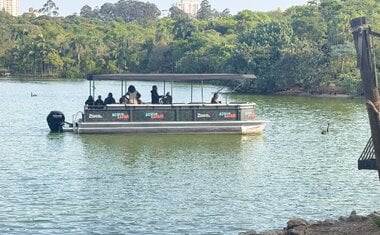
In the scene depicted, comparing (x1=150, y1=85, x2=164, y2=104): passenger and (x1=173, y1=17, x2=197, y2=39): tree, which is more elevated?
(x1=173, y1=17, x2=197, y2=39): tree

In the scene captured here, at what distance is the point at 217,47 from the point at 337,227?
86.6 metres

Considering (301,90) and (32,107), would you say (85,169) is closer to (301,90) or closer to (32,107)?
(32,107)

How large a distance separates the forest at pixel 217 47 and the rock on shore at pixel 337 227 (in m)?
48.8

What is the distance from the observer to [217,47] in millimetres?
100812

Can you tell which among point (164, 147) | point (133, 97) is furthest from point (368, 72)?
point (133, 97)

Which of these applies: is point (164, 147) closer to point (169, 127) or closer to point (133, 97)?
point (169, 127)

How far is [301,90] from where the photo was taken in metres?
71.9

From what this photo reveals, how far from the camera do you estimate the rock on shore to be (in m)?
13.9

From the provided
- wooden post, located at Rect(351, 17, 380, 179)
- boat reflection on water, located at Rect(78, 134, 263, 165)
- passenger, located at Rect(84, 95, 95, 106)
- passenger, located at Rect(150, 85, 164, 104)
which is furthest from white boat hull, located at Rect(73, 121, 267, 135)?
wooden post, located at Rect(351, 17, 380, 179)

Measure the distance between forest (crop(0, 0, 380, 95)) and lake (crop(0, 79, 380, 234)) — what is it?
114 feet

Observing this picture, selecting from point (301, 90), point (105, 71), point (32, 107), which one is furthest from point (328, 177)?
point (105, 71)

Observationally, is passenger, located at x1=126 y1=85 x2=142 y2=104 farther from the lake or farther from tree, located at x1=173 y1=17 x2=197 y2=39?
tree, located at x1=173 y1=17 x2=197 y2=39

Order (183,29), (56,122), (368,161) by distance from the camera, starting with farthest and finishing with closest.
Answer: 1. (183,29)
2. (56,122)
3. (368,161)

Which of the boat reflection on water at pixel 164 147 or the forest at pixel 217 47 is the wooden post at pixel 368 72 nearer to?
the boat reflection on water at pixel 164 147
